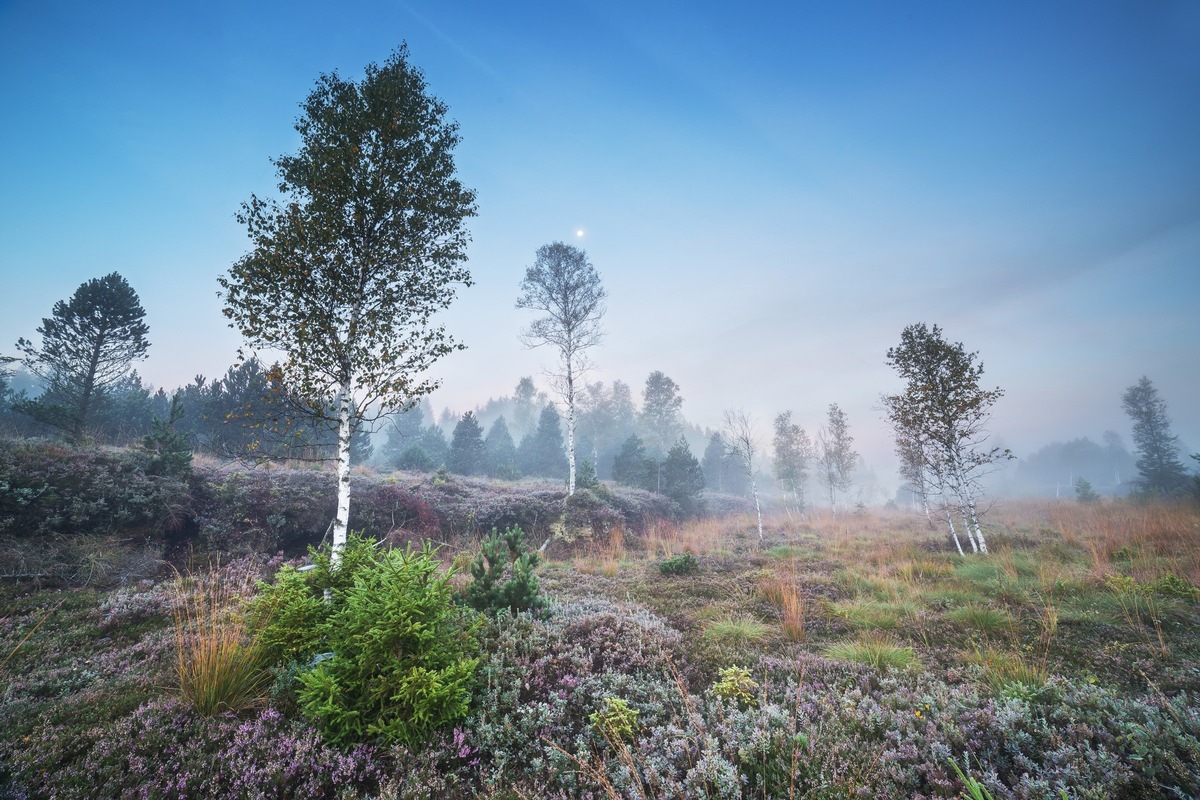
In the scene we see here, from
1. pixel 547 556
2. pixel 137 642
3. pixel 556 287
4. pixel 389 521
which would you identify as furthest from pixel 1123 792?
pixel 556 287

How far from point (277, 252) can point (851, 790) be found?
32.2 ft

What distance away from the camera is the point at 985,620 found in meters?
5.79

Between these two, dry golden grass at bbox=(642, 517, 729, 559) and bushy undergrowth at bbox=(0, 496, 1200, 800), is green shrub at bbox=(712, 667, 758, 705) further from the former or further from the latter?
dry golden grass at bbox=(642, 517, 729, 559)

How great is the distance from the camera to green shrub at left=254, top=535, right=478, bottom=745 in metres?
3.17

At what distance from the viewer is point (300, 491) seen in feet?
40.9

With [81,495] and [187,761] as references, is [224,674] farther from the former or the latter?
[81,495]

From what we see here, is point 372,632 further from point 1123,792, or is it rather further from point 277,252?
point 277,252

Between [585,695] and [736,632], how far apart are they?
2725 millimetres

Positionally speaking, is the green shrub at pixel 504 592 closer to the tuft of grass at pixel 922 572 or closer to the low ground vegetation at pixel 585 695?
the low ground vegetation at pixel 585 695

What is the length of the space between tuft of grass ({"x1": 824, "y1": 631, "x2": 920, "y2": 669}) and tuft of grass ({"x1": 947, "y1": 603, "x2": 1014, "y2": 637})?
5.59ft

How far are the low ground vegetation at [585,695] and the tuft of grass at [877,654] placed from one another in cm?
3

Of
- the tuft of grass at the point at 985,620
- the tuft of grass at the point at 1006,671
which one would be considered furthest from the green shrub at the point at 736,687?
the tuft of grass at the point at 985,620

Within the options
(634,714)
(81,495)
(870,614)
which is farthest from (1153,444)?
(81,495)

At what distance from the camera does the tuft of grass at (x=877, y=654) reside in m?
4.58
